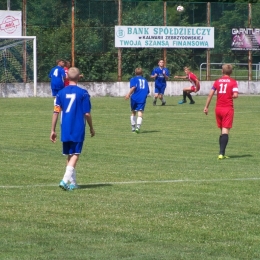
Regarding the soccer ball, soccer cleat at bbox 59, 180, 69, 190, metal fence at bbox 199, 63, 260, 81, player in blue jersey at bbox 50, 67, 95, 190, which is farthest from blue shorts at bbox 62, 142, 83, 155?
metal fence at bbox 199, 63, 260, 81

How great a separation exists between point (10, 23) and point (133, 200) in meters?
34.3

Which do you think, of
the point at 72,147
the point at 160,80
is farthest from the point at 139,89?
the point at 160,80

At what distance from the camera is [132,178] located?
43.1 ft

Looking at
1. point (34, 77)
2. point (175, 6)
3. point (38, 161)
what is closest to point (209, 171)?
point (38, 161)

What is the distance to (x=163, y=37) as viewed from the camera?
48.2m

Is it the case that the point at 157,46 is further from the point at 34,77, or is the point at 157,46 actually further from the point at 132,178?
the point at 132,178

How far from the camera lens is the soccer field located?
25.9 feet

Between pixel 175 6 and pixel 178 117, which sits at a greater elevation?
pixel 175 6

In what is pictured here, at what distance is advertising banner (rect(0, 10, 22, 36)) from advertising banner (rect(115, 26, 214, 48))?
5.54 metres

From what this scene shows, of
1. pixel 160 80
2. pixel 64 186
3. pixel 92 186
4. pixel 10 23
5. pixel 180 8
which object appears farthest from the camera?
pixel 180 8

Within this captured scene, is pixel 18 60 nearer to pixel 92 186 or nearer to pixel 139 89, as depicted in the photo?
pixel 139 89

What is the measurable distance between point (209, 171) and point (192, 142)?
5.86 m

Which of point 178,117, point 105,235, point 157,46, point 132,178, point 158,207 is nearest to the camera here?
point 105,235

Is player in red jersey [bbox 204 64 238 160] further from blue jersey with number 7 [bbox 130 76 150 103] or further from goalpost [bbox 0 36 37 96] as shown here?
goalpost [bbox 0 36 37 96]
